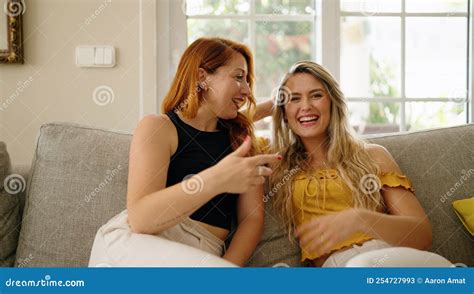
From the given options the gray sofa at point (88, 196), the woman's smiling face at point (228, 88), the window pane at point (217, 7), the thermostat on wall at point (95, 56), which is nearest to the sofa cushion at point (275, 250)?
the gray sofa at point (88, 196)

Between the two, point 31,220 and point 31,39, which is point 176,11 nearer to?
point 31,39

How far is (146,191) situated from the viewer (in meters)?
1.46

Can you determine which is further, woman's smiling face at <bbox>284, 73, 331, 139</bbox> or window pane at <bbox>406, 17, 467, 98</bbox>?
window pane at <bbox>406, 17, 467, 98</bbox>

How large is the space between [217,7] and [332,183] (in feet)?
4.05

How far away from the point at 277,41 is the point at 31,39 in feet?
3.59

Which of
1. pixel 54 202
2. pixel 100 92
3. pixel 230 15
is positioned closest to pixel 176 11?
pixel 230 15

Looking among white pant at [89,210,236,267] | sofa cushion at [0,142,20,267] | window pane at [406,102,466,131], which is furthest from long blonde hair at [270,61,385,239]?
window pane at [406,102,466,131]

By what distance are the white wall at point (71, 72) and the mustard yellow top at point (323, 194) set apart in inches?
38.1

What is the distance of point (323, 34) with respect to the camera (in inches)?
103

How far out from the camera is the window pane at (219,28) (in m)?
2.63

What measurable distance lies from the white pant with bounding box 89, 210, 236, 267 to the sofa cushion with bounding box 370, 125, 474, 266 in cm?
68

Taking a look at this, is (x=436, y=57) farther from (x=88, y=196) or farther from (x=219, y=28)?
(x=88, y=196)

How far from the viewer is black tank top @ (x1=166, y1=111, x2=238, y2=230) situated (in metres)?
1.63

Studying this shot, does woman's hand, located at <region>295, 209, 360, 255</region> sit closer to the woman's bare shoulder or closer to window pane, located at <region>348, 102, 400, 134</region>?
the woman's bare shoulder
